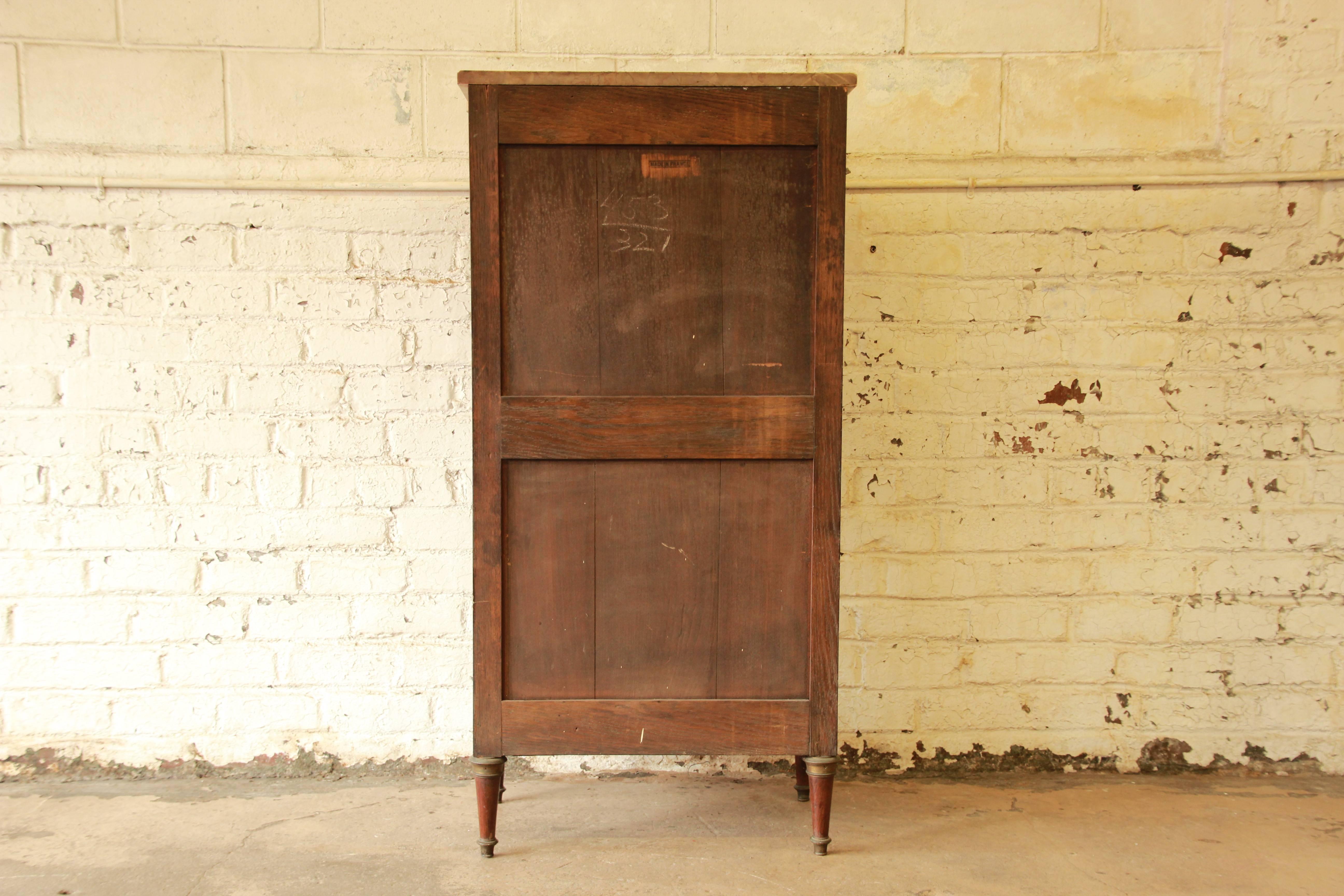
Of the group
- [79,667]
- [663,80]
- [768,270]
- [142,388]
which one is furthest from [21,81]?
[768,270]

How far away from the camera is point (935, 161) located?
234 centimetres

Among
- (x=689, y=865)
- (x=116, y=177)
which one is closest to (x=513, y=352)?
(x=689, y=865)

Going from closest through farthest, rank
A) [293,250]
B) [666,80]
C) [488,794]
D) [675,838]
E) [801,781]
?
[666,80]
[488,794]
[675,838]
[801,781]
[293,250]

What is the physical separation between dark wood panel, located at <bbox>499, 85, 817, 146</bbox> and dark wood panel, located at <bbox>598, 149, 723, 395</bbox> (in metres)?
0.04

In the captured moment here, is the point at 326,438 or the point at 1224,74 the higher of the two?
the point at 1224,74

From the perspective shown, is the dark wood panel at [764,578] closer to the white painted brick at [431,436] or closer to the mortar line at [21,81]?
the white painted brick at [431,436]

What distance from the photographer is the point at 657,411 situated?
181cm

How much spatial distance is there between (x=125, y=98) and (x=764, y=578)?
6.78 ft

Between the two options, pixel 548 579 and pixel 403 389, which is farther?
pixel 403 389

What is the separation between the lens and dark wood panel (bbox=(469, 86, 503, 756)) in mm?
1790

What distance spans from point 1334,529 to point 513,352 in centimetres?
223

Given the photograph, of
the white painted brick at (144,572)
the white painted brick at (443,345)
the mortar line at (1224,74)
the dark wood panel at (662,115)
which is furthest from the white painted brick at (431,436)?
the mortar line at (1224,74)

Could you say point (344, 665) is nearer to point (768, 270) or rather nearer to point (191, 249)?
point (191, 249)

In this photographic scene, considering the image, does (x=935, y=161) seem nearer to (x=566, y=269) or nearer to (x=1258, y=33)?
(x=1258, y=33)
